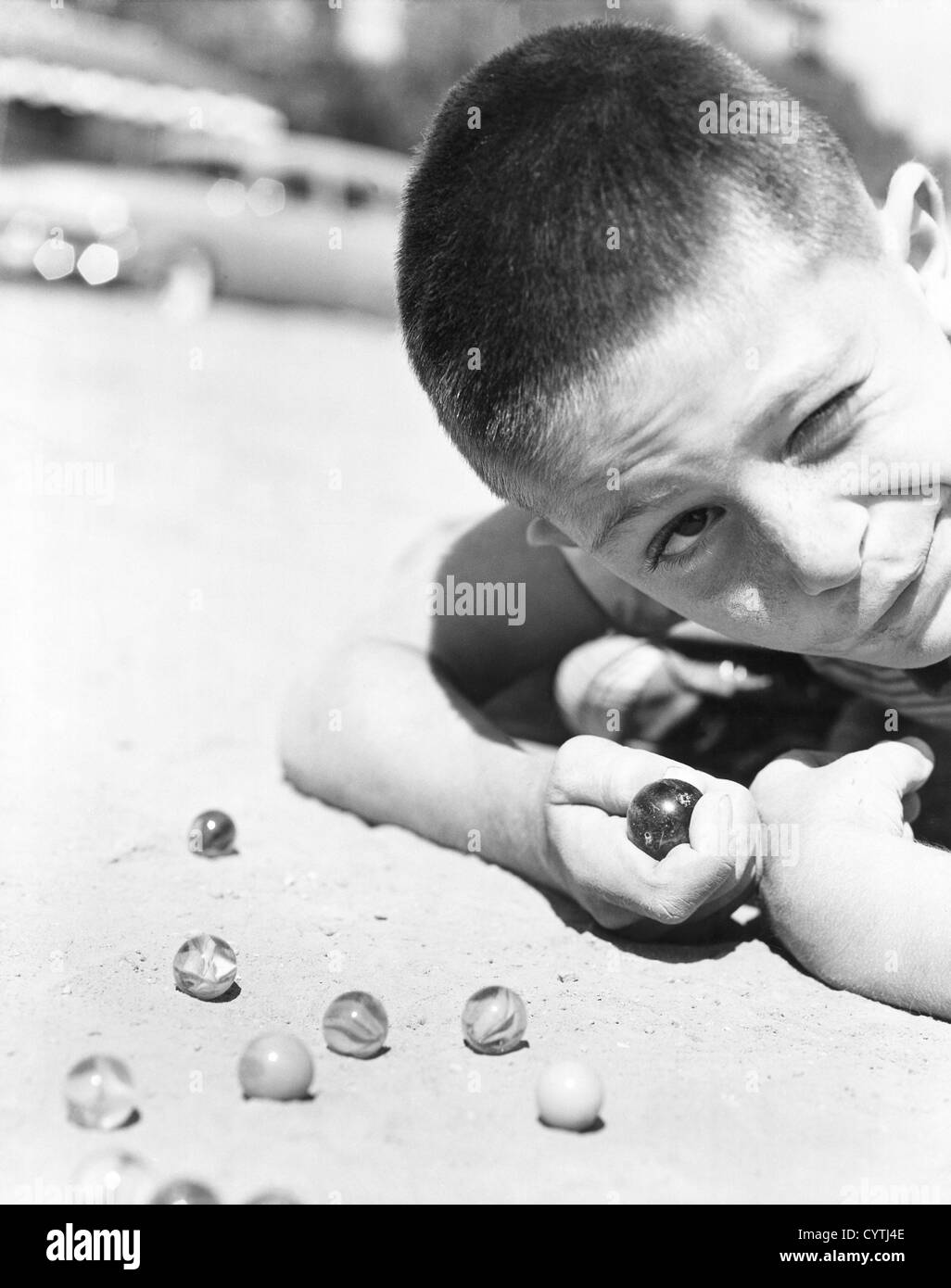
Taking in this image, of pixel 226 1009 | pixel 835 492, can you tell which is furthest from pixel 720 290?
pixel 226 1009

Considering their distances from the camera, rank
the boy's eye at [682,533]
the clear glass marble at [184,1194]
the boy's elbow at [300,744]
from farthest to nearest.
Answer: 1. the boy's elbow at [300,744]
2. the boy's eye at [682,533]
3. the clear glass marble at [184,1194]

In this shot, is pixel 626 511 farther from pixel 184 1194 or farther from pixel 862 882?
pixel 184 1194

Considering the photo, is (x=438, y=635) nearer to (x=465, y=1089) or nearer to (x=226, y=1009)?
(x=226, y=1009)

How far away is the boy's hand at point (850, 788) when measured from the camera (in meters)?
2.26

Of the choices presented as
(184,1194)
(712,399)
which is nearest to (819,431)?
(712,399)

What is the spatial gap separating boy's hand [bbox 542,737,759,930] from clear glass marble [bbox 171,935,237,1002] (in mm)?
552

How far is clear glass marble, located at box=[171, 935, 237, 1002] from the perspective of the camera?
83.8 inches

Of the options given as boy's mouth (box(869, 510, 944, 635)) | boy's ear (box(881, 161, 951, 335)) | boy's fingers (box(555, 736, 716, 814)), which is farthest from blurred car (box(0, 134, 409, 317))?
boy's mouth (box(869, 510, 944, 635))

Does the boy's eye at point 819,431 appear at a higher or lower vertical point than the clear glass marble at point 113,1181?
higher

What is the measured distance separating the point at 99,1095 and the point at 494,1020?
0.52m

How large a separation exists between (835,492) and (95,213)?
10489 mm

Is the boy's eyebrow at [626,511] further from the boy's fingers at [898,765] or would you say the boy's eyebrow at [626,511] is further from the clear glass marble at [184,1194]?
the clear glass marble at [184,1194]

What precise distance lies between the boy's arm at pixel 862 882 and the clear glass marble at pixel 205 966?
0.82 m

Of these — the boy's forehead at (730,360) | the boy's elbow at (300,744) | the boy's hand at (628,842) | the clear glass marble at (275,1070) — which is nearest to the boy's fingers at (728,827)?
the boy's hand at (628,842)
